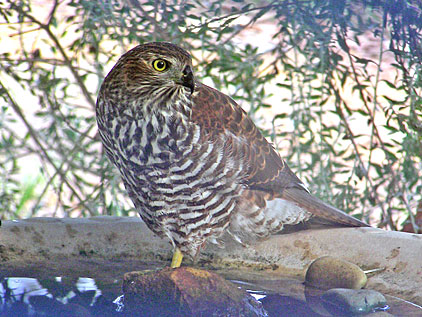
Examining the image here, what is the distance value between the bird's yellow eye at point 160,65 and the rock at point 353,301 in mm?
1025

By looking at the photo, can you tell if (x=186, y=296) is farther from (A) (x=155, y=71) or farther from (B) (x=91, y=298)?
(A) (x=155, y=71)

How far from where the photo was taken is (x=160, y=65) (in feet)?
7.34

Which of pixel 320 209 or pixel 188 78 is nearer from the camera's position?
pixel 188 78

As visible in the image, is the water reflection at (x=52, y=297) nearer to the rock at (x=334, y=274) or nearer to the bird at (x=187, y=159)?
the bird at (x=187, y=159)

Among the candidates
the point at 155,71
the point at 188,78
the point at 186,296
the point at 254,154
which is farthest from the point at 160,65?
the point at 186,296

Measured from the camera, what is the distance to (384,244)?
227 centimetres

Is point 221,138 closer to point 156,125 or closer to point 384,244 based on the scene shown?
point 156,125

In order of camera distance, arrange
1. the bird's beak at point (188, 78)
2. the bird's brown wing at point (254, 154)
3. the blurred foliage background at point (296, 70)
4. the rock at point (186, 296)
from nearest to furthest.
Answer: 1. the rock at point (186, 296)
2. the bird's beak at point (188, 78)
3. the bird's brown wing at point (254, 154)
4. the blurred foliage background at point (296, 70)

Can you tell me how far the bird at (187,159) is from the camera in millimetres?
2260

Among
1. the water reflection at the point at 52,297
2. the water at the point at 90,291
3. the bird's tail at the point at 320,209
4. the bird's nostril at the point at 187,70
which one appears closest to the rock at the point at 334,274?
the water at the point at 90,291

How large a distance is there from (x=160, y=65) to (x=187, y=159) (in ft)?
1.21

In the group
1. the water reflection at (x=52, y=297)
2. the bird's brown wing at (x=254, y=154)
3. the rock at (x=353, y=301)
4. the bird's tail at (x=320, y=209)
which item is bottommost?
the water reflection at (x=52, y=297)

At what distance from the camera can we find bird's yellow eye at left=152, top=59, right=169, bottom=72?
2.22 meters

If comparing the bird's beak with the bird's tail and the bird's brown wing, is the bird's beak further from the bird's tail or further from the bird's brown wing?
the bird's tail
